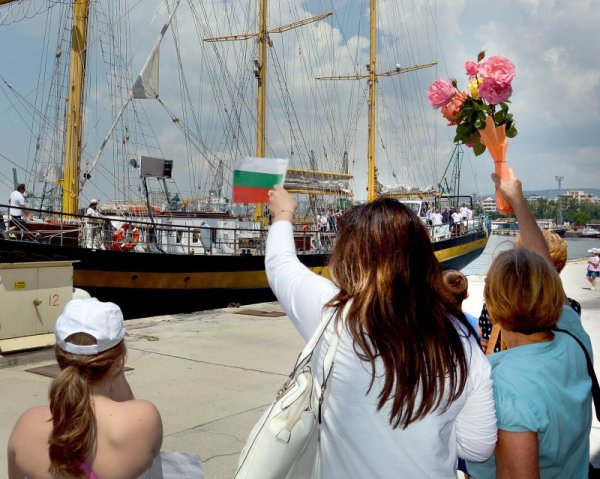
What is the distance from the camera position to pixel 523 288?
2.19 m

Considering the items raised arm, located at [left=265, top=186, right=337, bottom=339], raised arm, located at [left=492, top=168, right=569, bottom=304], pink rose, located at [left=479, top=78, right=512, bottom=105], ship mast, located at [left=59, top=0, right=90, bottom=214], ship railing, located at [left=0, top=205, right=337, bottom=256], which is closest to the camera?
raised arm, located at [left=265, top=186, right=337, bottom=339]

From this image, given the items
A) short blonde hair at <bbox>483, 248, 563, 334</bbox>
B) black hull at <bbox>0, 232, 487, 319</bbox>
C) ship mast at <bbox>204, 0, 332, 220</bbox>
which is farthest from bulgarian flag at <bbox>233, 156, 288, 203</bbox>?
ship mast at <bbox>204, 0, 332, 220</bbox>

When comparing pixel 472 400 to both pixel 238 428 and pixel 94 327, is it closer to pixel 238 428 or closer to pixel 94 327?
pixel 94 327

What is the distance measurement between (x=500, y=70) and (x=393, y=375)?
5.96 ft

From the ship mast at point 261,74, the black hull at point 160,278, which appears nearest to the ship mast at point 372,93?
the ship mast at point 261,74

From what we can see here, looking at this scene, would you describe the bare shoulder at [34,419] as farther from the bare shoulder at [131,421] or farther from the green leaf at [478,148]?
the green leaf at [478,148]

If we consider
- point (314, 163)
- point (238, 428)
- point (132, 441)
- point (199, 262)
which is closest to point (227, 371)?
point (238, 428)

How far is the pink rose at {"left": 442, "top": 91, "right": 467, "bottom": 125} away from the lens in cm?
321

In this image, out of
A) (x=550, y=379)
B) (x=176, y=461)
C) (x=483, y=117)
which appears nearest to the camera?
(x=550, y=379)

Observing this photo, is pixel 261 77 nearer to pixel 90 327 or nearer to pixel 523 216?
pixel 523 216

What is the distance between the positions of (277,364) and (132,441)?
18.6 feet

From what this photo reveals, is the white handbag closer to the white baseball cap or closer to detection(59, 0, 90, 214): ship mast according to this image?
the white baseball cap

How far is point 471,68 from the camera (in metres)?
3.17

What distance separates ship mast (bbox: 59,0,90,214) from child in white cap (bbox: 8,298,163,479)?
1946cm
